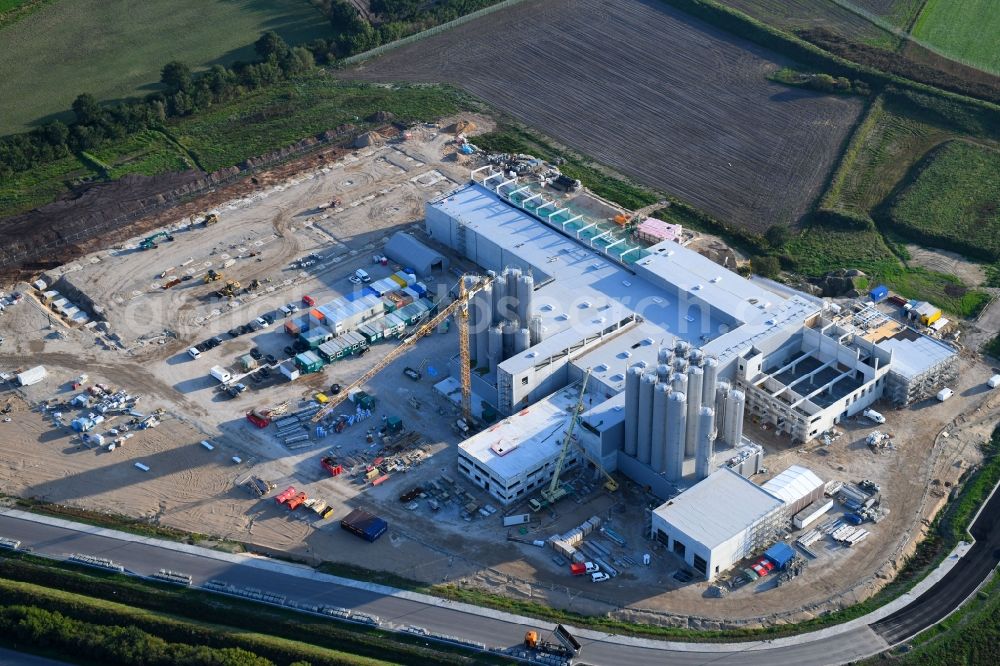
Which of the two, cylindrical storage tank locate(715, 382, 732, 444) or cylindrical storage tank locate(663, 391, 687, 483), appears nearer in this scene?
cylindrical storage tank locate(663, 391, 687, 483)

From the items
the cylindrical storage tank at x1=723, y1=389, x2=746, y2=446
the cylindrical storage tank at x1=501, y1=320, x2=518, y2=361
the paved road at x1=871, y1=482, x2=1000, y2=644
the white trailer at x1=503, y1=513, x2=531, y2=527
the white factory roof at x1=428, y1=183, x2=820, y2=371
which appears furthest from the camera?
the white factory roof at x1=428, y1=183, x2=820, y2=371

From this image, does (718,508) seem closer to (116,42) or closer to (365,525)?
(365,525)

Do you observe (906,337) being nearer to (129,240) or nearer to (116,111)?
(129,240)

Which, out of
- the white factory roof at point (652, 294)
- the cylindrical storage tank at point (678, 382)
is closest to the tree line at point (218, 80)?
the white factory roof at point (652, 294)

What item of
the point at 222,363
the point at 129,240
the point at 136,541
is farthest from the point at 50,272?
the point at 136,541

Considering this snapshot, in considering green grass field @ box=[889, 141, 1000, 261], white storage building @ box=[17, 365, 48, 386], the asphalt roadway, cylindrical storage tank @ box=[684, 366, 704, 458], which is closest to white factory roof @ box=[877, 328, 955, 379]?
the asphalt roadway

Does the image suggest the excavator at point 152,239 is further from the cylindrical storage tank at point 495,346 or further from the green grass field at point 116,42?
the cylindrical storage tank at point 495,346

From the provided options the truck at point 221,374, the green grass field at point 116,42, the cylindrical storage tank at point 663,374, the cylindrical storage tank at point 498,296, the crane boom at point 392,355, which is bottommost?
the green grass field at point 116,42

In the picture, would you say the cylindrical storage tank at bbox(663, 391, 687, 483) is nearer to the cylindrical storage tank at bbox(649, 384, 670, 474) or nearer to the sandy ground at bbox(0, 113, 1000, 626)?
the cylindrical storage tank at bbox(649, 384, 670, 474)
